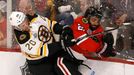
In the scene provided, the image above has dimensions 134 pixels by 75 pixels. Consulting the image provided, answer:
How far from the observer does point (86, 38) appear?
6.53 feet

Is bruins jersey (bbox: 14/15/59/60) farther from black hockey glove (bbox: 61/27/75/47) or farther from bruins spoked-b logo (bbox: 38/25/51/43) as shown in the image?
black hockey glove (bbox: 61/27/75/47)

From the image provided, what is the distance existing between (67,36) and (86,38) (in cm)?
12

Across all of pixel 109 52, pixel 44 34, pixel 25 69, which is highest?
pixel 44 34

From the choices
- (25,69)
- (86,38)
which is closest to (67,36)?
(86,38)

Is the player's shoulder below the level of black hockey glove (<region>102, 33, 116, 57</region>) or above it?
above

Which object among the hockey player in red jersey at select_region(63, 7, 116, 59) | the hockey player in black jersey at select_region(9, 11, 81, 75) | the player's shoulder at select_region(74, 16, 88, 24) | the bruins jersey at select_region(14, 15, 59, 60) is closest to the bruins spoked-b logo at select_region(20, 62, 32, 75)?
→ the hockey player in black jersey at select_region(9, 11, 81, 75)

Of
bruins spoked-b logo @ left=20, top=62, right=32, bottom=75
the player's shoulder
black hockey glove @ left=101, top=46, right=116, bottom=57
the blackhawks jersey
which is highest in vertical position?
the player's shoulder

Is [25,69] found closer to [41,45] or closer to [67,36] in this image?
[41,45]

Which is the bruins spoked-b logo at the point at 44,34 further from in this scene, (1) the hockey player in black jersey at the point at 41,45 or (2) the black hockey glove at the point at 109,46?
(2) the black hockey glove at the point at 109,46

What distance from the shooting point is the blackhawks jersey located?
1.99 m

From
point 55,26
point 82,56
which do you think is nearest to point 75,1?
point 55,26

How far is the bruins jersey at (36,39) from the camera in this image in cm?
199

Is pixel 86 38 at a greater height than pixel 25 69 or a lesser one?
greater

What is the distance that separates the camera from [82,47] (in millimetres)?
2010
